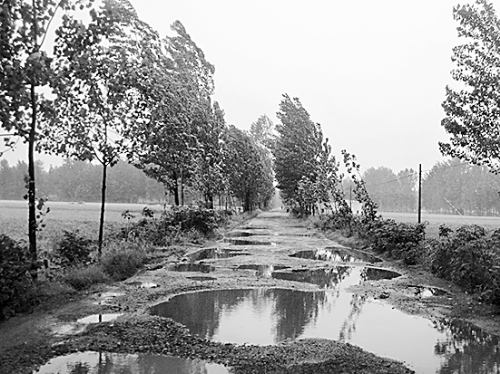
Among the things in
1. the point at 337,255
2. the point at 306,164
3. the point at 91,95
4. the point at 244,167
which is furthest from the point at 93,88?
the point at 244,167

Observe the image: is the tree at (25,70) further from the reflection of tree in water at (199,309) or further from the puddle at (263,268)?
the puddle at (263,268)

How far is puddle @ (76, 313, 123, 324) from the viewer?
6934 mm

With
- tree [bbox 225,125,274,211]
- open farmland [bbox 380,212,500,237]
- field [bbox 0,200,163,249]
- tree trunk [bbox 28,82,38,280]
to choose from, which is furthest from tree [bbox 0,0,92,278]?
tree [bbox 225,125,274,211]

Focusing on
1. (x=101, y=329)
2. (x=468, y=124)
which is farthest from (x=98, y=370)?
(x=468, y=124)

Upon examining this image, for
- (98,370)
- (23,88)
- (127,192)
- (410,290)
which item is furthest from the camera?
(127,192)

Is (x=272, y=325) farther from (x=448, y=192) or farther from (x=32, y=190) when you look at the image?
(x=448, y=192)

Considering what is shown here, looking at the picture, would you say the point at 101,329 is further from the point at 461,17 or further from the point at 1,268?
the point at 461,17

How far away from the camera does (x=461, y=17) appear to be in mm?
13094

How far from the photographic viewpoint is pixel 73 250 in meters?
10.4

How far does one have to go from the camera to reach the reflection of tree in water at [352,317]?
657 cm

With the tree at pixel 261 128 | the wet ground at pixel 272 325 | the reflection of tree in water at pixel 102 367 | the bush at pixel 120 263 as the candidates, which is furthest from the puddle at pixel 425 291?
the tree at pixel 261 128

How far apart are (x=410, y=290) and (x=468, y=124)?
5082 mm

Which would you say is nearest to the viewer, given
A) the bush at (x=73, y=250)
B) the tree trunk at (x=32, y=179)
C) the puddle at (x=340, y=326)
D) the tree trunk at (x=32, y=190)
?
the puddle at (x=340, y=326)

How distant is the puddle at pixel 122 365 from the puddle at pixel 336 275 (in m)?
5.55
